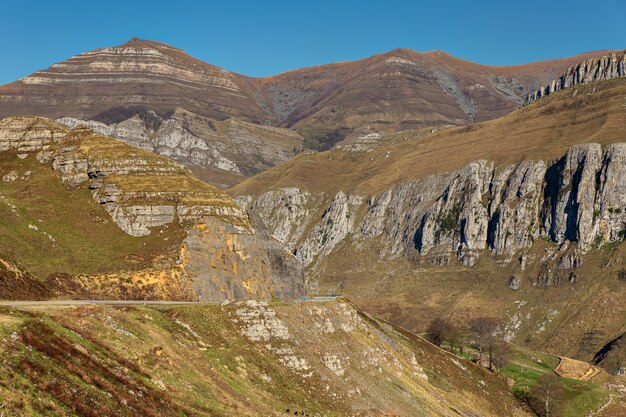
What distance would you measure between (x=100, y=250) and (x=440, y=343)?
71.5m

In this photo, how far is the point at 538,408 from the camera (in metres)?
97.8

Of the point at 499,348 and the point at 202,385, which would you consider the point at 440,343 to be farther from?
the point at 202,385

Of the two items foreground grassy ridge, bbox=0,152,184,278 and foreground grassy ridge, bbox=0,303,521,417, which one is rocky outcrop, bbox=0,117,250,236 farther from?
foreground grassy ridge, bbox=0,303,521,417

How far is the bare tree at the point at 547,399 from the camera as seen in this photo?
97.5 m

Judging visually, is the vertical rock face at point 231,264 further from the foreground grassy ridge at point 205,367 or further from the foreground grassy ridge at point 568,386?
the foreground grassy ridge at point 568,386

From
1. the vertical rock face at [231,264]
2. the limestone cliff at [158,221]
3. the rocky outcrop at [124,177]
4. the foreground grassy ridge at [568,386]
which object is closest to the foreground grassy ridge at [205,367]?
the vertical rock face at [231,264]

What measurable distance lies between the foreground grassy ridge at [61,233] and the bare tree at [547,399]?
56.6 m

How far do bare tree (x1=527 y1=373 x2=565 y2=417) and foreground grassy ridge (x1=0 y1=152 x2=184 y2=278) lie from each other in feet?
186

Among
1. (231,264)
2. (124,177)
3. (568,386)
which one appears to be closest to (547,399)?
(568,386)

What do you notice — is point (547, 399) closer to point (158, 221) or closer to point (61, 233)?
point (158, 221)

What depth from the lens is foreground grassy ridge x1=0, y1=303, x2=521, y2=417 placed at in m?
34.3

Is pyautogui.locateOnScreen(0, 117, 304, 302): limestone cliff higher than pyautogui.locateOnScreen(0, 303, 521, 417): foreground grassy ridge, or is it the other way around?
pyautogui.locateOnScreen(0, 117, 304, 302): limestone cliff

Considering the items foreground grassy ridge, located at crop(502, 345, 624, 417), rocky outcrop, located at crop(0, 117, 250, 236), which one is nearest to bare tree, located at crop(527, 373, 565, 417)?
foreground grassy ridge, located at crop(502, 345, 624, 417)

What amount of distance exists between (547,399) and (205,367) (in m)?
65.4
